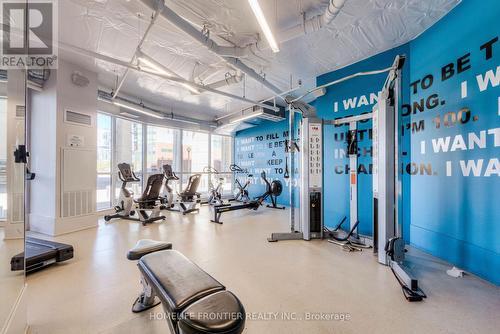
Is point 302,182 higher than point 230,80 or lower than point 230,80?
lower

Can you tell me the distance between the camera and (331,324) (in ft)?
6.02

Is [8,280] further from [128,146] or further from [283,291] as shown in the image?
[128,146]

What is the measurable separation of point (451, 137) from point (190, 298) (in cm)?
381

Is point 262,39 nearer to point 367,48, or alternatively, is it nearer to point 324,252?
point 367,48

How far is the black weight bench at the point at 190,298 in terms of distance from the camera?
999 millimetres

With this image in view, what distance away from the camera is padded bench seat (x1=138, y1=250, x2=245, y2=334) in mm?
998

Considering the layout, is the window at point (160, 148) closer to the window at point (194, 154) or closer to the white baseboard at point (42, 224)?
the window at point (194, 154)

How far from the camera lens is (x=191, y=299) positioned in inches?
46.4

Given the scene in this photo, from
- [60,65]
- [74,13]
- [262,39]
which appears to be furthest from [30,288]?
[262,39]

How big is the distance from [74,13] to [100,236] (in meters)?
3.71

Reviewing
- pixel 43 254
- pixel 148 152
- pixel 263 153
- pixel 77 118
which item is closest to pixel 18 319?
pixel 43 254

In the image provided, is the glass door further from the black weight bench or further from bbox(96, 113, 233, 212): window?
bbox(96, 113, 233, 212): window

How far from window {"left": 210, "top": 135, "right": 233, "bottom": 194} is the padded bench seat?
8799mm

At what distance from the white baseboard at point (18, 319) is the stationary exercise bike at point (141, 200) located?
3.58m
